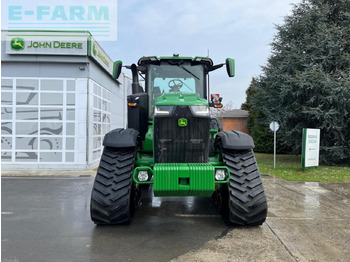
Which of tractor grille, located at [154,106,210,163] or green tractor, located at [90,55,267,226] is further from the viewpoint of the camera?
tractor grille, located at [154,106,210,163]

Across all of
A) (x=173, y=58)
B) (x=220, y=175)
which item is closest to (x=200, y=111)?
(x=220, y=175)

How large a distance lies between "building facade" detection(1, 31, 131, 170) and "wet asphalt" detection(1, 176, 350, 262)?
14.5 feet

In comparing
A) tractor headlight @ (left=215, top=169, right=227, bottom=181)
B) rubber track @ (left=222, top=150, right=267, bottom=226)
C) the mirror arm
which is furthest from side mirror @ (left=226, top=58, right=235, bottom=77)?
tractor headlight @ (left=215, top=169, right=227, bottom=181)

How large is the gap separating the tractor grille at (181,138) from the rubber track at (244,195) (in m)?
0.50

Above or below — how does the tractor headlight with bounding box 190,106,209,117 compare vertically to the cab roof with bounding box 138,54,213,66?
below

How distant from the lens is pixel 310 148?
1234 centimetres

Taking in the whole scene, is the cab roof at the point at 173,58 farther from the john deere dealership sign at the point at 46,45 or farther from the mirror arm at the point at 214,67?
the john deere dealership sign at the point at 46,45

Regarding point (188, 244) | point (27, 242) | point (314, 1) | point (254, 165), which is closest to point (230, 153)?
point (254, 165)

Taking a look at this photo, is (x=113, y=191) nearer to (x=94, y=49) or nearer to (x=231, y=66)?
(x=231, y=66)

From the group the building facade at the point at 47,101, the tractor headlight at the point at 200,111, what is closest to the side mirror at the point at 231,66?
the tractor headlight at the point at 200,111

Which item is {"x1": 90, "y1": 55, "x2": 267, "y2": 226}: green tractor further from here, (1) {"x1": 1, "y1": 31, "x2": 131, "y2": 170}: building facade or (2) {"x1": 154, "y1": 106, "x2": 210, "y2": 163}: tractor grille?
(1) {"x1": 1, "y1": 31, "x2": 131, "y2": 170}: building facade

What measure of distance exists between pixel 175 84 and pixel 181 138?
1.40m

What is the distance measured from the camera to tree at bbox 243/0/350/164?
1434cm

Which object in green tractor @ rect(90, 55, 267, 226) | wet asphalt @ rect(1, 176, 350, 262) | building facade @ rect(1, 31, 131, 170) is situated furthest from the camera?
building facade @ rect(1, 31, 131, 170)
